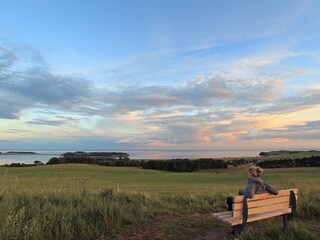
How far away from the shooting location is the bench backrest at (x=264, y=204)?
6.30 meters

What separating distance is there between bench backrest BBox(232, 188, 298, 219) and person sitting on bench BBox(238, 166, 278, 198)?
0.37 ft

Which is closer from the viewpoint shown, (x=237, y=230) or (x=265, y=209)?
(x=237, y=230)

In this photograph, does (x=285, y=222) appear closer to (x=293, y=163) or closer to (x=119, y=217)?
(x=119, y=217)

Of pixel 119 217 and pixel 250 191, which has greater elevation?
pixel 250 191

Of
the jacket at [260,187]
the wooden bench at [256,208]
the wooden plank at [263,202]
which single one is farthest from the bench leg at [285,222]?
the jacket at [260,187]

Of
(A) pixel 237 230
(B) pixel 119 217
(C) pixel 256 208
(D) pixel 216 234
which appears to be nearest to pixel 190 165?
(B) pixel 119 217

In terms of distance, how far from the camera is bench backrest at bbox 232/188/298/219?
20.7ft

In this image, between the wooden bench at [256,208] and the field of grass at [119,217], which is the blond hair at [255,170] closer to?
the wooden bench at [256,208]

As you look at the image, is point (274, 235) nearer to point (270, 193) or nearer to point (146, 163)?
point (270, 193)

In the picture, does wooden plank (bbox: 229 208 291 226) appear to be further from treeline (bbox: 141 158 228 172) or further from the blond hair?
treeline (bbox: 141 158 228 172)

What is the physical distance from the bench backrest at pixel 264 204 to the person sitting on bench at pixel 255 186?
112mm

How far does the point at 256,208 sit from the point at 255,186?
446mm

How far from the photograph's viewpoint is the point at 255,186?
22.7 ft

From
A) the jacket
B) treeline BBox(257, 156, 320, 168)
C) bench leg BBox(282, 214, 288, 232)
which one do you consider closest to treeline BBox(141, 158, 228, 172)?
treeline BBox(257, 156, 320, 168)
